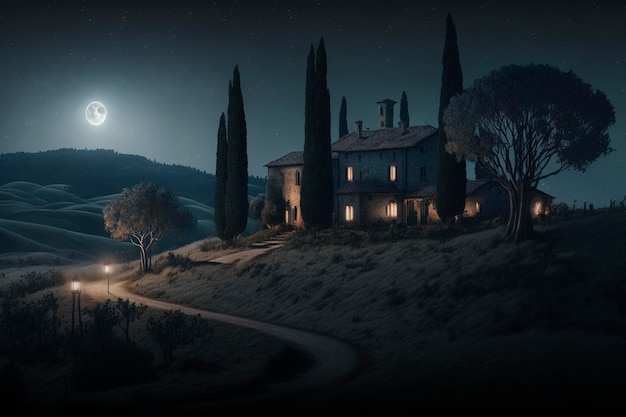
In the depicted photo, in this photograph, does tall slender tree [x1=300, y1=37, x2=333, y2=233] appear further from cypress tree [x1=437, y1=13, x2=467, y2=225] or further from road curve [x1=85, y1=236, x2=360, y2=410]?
road curve [x1=85, y1=236, x2=360, y2=410]

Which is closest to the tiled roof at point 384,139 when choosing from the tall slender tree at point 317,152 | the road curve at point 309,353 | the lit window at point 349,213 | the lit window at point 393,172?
the lit window at point 393,172

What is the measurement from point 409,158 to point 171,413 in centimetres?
5291

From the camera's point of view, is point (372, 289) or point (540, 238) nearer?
point (372, 289)

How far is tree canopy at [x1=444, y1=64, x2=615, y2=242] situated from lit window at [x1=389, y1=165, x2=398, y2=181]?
25150 millimetres

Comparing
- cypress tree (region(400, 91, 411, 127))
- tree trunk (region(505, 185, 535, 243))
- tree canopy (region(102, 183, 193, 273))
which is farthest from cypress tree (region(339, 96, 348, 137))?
tree trunk (region(505, 185, 535, 243))

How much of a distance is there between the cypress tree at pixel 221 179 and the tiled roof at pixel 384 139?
12517mm

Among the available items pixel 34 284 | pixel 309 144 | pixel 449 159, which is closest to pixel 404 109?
pixel 309 144

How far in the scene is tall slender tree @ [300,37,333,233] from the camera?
62656mm

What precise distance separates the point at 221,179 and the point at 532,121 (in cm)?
3701

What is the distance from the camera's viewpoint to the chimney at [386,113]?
7825 cm

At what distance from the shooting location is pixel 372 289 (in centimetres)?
3981

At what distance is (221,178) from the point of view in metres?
70.8

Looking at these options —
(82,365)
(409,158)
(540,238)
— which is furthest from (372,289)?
(409,158)

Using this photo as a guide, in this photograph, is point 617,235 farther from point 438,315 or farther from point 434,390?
point 434,390
